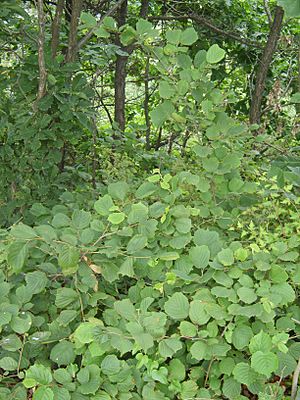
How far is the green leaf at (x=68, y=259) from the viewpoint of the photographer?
1629 millimetres

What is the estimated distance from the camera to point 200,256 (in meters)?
1.71

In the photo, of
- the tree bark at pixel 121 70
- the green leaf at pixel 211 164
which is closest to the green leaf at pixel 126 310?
the green leaf at pixel 211 164

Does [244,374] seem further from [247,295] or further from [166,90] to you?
[166,90]

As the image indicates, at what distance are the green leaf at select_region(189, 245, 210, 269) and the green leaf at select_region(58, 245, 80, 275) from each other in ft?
1.28

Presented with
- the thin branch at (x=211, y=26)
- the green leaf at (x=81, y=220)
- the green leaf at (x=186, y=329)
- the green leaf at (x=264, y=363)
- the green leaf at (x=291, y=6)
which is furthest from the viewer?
the thin branch at (x=211, y=26)

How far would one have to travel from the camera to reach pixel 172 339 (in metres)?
1.57

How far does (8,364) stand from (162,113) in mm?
1171

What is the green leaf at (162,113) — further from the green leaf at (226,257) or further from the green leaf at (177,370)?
the green leaf at (177,370)

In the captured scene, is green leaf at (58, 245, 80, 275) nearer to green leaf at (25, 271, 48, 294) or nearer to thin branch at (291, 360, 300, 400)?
green leaf at (25, 271, 48, 294)

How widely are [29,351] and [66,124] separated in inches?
58.5

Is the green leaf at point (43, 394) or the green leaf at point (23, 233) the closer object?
the green leaf at point (43, 394)

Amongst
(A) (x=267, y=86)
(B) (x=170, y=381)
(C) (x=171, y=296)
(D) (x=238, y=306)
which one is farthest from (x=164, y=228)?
(A) (x=267, y=86)

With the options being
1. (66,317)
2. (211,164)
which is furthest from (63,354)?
(211,164)

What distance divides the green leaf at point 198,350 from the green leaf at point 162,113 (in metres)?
0.95
